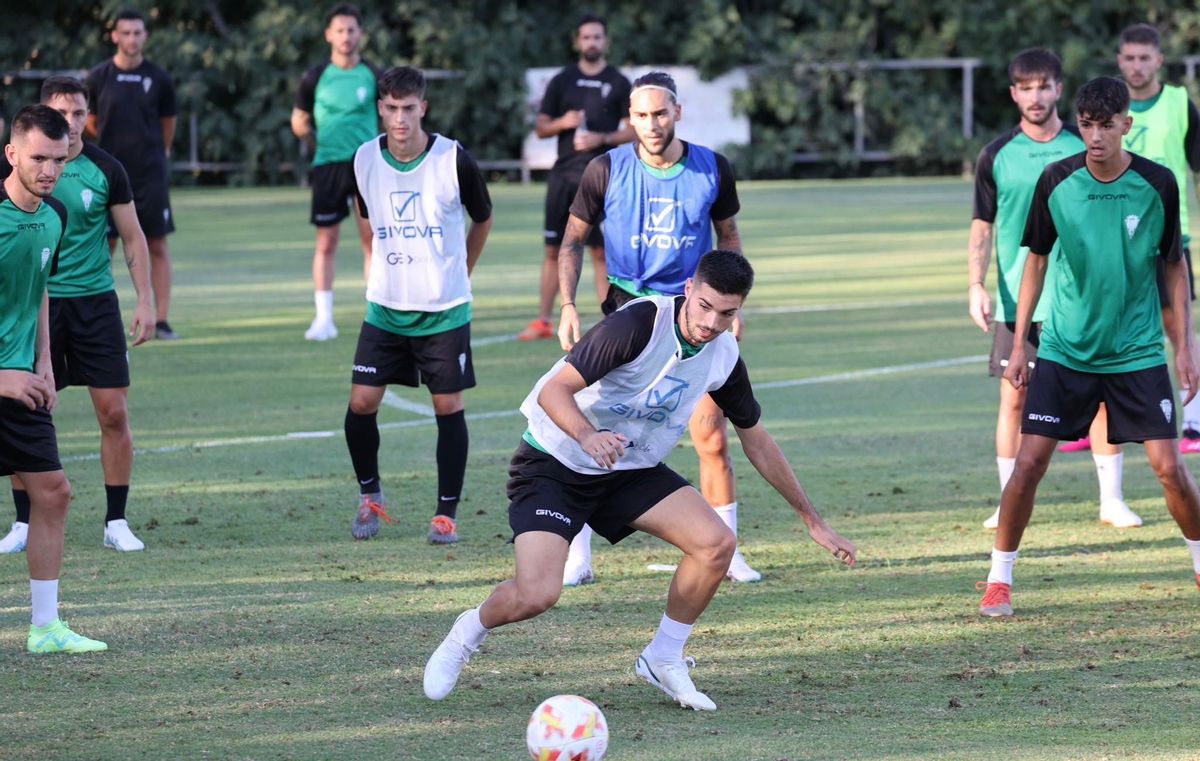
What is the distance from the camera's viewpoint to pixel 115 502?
7656 mm

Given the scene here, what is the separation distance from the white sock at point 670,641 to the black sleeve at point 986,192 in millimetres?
3227

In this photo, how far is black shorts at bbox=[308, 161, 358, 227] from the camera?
13820 millimetres

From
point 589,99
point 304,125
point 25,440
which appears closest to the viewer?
point 25,440

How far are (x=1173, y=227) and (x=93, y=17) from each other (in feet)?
101

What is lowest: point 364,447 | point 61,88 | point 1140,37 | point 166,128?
point 364,447

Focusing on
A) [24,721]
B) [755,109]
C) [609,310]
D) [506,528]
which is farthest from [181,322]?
[755,109]

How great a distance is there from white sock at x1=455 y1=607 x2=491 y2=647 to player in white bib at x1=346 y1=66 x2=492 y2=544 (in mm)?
2337

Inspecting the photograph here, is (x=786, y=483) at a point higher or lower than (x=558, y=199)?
lower

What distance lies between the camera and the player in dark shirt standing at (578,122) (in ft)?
42.9

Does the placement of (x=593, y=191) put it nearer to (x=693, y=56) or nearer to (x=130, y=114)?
(x=130, y=114)

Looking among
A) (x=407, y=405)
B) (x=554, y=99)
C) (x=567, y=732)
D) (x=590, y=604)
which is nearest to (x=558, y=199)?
(x=554, y=99)

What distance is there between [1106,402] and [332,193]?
8.46m

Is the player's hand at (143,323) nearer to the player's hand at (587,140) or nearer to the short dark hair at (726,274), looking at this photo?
the short dark hair at (726,274)

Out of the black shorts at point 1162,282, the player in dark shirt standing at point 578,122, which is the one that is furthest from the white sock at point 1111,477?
the player in dark shirt standing at point 578,122
